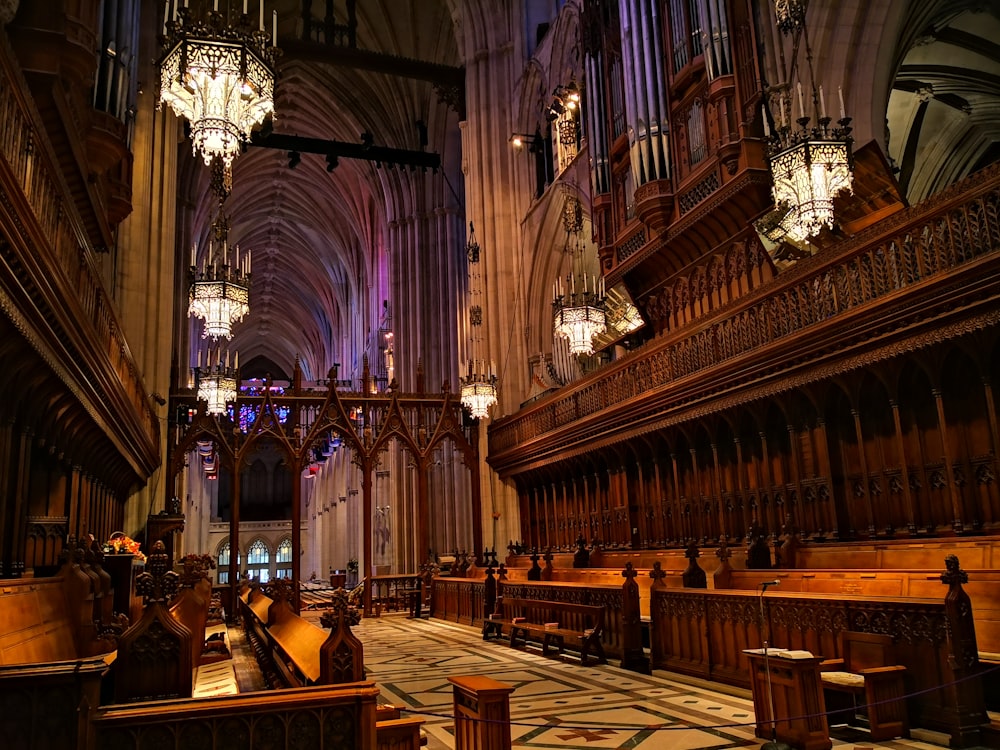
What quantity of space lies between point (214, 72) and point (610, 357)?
11.1 m

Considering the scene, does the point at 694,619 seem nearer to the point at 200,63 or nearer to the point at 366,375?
the point at 200,63

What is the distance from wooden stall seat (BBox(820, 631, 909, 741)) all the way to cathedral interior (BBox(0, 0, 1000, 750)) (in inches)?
1.3

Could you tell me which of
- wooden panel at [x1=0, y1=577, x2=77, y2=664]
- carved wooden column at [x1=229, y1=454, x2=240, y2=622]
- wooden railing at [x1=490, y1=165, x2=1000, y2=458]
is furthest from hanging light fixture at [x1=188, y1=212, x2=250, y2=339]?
wooden panel at [x1=0, y1=577, x2=77, y2=664]

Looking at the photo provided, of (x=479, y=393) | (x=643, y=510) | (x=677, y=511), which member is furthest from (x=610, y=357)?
(x=677, y=511)

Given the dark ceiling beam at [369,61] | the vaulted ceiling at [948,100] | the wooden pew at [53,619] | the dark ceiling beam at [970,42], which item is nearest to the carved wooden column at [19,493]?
the wooden pew at [53,619]

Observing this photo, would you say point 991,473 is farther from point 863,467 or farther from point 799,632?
Result: point 799,632

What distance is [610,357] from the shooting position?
16516mm

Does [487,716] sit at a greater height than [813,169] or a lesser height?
lesser

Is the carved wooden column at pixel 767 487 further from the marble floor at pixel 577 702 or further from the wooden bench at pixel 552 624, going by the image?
the marble floor at pixel 577 702

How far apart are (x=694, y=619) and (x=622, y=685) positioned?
2.88ft

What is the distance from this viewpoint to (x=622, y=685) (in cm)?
734

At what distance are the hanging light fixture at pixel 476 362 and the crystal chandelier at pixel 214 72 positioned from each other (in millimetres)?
10177

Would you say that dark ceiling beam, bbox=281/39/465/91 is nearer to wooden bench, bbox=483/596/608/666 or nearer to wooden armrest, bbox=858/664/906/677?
wooden bench, bbox=483/596/608/666

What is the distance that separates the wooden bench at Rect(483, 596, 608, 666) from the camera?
8836 mm
